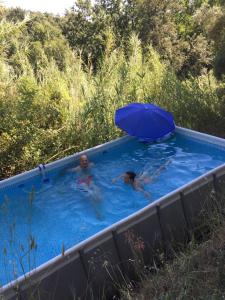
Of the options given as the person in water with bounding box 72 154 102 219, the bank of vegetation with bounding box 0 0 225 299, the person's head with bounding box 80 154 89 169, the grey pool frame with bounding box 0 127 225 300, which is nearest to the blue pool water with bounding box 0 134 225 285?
the person in water with bounding box 72 154 102 219

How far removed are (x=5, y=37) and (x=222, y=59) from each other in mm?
4237

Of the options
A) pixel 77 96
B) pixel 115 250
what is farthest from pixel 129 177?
pixel 115 250

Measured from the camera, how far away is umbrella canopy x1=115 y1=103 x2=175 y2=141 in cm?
685

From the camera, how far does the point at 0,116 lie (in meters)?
6.39

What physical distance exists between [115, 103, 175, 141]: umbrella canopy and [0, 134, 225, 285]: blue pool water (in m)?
0.57

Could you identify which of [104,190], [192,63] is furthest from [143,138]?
[192,63]

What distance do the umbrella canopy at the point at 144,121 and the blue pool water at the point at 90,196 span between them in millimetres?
569

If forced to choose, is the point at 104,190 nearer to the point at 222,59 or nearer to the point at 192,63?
the point at 222,59

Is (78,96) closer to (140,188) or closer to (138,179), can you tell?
(138,179)

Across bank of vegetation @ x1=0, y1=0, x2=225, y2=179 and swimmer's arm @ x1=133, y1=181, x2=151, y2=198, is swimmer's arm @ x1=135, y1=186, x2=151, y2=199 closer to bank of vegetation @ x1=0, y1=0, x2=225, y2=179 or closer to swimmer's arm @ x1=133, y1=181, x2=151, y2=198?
swimmer's arm @ x1=133, y1=181, x2=151, y2=198

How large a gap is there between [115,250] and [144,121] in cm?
356

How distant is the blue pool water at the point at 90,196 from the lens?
5.20m

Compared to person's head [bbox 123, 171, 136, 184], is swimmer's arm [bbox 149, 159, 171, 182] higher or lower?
lower

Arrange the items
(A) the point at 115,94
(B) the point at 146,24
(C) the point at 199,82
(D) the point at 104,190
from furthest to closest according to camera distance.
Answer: (B) the point at 146,24, (C) the point at 199,82, (A) the point at 115,94, (D) the point at 104,190
